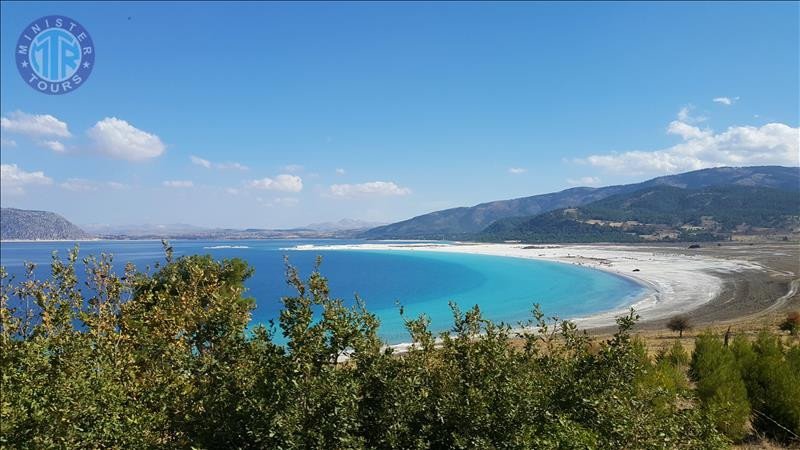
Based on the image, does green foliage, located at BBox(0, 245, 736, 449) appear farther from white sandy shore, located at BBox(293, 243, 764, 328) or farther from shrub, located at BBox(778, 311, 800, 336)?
white sandy shore, located at BBox(293, 243, 764, 328)

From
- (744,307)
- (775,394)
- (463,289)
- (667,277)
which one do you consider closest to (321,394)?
(775,394)

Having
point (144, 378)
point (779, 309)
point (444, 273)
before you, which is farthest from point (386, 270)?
point (144, 378)

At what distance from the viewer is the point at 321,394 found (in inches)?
325

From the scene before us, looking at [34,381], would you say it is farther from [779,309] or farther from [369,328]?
[779,309]

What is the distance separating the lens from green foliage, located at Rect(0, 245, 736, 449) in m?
8.22

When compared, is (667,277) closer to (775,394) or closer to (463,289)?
(463,289)

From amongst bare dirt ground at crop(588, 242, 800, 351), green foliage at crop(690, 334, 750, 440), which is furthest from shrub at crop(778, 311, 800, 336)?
green foliage at crop(690, 334, 750, 440)

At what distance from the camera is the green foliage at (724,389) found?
1736 centimetres

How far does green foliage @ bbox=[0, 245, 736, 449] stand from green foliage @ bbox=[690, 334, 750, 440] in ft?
26.1

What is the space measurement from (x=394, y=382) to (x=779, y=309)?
77338mm

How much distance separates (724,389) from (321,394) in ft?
59.0

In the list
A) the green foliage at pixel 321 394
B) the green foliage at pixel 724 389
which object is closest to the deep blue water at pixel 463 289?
Answer: the green foliage at pixel 724 389

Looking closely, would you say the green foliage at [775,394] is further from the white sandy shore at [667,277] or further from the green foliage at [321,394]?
the white sandy shore at [667,277]

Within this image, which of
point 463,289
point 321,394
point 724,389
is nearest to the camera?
point 321,394
